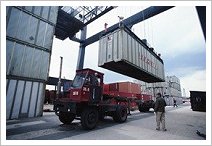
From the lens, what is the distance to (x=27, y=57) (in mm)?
10039

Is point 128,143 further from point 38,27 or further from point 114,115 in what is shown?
point 38,27

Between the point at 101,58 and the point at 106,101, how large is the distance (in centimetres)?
313

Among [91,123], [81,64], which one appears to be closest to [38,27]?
[91,123]

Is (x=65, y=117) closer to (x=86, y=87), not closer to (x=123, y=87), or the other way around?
A: (x=86, y=87)

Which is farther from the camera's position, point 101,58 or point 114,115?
point 101,58

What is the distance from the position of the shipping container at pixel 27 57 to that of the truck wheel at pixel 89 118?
5.28 meters

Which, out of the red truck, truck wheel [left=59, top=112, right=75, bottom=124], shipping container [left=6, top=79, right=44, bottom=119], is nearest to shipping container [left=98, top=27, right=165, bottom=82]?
the red truck

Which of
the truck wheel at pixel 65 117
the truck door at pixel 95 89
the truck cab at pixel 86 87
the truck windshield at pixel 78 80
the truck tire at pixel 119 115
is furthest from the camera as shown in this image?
the truck tire at pixel 119 115

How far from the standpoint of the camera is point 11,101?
9.00 m

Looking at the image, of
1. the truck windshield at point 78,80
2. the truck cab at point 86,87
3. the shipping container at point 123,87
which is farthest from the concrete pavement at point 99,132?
the shipping container at point 123,87

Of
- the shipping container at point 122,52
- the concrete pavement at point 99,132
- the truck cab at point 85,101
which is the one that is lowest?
the concrete pavement at point 99,132

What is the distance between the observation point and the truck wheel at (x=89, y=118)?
6.34 meters

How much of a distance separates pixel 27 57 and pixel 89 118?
Result: 6.37 metres

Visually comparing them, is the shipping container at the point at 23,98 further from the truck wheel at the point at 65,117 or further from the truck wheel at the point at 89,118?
the truck wheel at the point at 89,118
